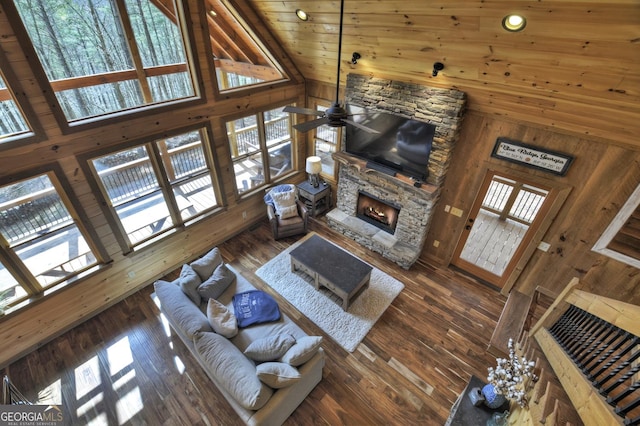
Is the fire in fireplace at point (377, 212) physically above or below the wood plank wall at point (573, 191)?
below

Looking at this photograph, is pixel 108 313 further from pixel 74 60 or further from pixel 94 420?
pixel 74 60

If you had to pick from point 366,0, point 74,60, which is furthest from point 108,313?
point 366,0

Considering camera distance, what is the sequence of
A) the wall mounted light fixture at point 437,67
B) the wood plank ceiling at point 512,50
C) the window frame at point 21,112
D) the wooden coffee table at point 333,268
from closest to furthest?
1. the wood plank ceiling at point 512,50
2. the window frame at point 21,112
3. the wall mounted light fixture at point 437,67
4. the wooden coffee table at point 333,268

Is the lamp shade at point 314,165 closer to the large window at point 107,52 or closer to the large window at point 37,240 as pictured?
the large window at point 107,52

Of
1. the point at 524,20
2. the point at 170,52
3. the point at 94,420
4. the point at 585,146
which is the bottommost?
the point at 94,420

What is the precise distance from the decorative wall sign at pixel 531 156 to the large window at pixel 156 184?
14.7 feet

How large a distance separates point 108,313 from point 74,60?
11.5ft

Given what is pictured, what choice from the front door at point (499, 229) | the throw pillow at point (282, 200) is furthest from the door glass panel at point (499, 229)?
the throw pillow at point (282, 200)

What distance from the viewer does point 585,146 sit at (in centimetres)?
342

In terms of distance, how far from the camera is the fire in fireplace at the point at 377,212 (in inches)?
215

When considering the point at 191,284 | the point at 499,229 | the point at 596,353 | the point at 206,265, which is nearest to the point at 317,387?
the point at 191,284

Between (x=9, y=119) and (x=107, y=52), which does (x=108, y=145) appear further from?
(x=107, y=52)

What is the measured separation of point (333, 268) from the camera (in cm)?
452

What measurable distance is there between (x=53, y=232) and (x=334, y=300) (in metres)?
3.95
